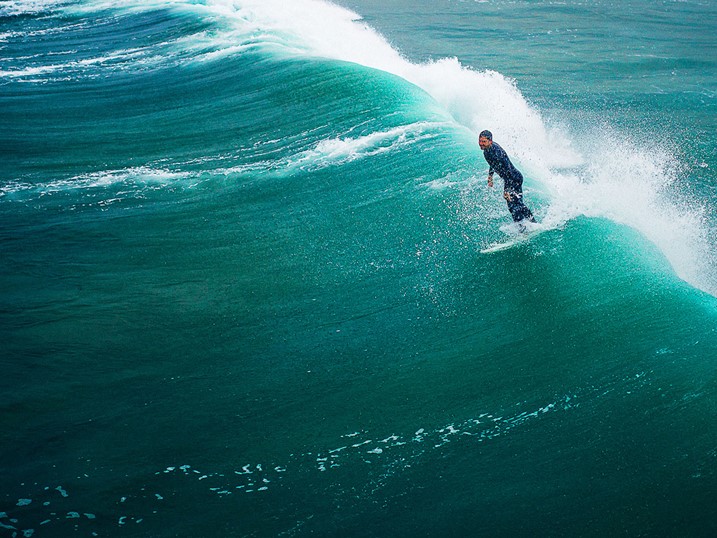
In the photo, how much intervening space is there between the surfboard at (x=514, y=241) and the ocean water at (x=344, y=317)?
0.14 m

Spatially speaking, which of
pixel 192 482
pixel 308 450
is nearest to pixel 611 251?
pixel 308 450

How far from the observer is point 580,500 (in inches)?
202

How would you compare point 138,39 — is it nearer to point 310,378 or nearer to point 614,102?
point 614,102

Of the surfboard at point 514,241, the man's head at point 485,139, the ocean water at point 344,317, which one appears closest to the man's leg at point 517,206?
the surfboard at point 514,241

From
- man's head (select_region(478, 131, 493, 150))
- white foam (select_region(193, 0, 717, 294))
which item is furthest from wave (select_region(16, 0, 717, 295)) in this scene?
man's head (select_region(478, 131, 493, 150))

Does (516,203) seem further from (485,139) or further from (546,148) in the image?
(546,148)

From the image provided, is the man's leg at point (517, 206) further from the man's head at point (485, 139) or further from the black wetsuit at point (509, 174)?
the man's head at point (485, 139)

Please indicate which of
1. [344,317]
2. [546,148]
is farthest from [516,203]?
[546,148]

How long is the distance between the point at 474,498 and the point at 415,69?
15.2 m

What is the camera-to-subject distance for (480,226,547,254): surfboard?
27.5ft

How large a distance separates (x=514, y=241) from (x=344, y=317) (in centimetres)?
276

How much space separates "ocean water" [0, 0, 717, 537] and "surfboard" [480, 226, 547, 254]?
0.44ft

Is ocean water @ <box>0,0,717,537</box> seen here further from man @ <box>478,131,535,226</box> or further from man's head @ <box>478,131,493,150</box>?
man's head @ <box>478,131,493,150</box>

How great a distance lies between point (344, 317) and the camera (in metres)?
7.20
